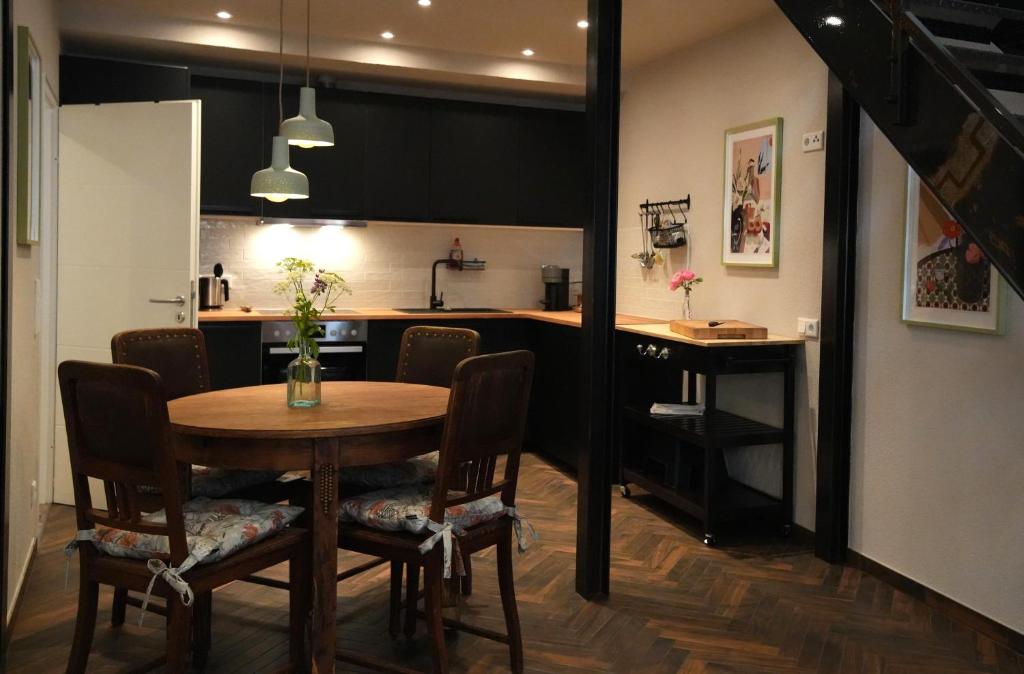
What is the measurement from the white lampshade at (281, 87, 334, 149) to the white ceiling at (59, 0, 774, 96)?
151 centimetres

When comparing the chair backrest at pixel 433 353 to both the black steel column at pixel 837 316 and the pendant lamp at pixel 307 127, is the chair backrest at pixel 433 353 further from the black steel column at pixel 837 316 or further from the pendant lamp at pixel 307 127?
the black steel column at pixel 837 316

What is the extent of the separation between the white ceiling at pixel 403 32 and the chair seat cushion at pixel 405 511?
2838 mm

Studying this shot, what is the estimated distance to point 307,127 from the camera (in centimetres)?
327

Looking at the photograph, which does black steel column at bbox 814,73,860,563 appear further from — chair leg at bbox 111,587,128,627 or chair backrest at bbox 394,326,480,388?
chair leg at bbox 111,587,128,627

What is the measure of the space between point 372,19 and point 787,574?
3585mm

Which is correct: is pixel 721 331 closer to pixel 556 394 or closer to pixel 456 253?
pixel 556 394

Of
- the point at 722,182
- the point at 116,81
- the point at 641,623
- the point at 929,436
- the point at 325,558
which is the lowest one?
the point at 641,623

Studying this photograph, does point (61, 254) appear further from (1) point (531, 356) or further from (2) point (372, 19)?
(1) point (531, 356)

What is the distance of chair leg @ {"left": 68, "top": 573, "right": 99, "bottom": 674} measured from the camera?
244 cm

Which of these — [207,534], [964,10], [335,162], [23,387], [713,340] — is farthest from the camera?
[335,162]

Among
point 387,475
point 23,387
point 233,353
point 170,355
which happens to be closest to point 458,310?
point 233,353

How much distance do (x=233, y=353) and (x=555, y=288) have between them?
233 cm

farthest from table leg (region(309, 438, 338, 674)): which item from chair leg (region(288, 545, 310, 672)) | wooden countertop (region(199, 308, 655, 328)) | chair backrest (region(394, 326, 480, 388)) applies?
wooden countertop (region(199, 308, 655, 328))

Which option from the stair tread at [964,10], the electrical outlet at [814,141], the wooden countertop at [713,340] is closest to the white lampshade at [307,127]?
the wooden countertop at [713,340]
